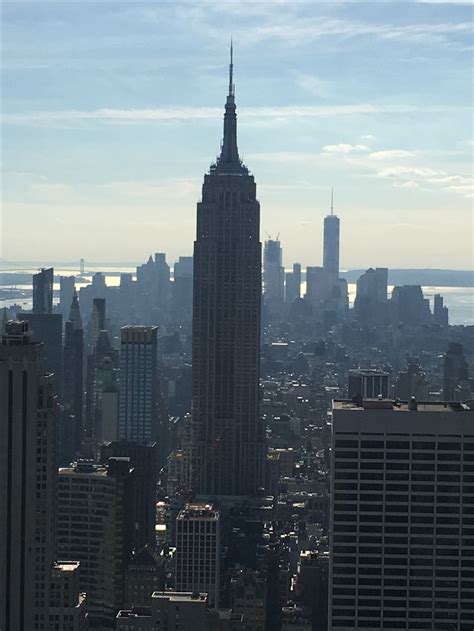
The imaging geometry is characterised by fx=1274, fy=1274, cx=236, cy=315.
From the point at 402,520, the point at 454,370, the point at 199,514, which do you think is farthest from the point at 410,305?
the point at 402,520

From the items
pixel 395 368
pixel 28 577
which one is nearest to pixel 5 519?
pixel 28 577

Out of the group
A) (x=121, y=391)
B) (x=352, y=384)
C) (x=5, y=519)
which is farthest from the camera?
(x=121, y=391)

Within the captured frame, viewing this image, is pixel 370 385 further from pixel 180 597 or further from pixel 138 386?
pixel 180 597

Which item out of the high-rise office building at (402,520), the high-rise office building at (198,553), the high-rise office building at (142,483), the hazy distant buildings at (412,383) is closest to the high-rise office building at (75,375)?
the high-rise office building at (142,483)

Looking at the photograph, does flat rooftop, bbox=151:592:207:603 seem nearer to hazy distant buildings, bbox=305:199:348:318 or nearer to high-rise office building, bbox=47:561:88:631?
Answer: high-rise office building, bbox=47:561:88:631

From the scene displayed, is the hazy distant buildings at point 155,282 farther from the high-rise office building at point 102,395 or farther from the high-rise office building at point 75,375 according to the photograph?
the high-rise office building at point 102,395

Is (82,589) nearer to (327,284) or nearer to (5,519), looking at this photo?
(5,519)
